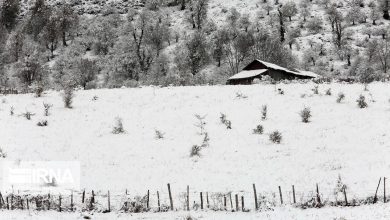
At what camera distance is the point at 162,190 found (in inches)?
601

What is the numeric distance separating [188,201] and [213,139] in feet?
26.9

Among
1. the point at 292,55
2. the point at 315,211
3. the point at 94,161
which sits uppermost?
the point at 292,55

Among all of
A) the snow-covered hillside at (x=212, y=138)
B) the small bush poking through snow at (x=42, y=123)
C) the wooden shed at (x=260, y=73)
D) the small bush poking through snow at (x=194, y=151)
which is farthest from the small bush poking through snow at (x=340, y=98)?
the wooden shed at (x=260, y=73)

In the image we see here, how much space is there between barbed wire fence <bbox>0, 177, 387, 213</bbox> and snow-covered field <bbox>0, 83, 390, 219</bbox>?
24 centimetres

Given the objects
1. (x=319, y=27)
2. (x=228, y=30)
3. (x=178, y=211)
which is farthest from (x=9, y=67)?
(x=178, y=211)

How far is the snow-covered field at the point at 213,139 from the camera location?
1603cm

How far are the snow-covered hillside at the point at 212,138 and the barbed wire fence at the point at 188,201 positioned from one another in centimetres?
63

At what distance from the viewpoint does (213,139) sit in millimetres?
21375

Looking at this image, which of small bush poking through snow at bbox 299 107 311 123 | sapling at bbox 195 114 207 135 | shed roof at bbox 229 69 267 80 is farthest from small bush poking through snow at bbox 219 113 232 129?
shed roof at bbox 229 69 267 80

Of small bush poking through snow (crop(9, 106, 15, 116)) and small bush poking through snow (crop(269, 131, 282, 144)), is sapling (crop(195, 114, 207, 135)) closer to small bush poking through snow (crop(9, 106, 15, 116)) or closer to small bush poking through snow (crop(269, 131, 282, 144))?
small bush poking through snow (crop(269, 131, 282, 144))

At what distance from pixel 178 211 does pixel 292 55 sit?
51.2 meters

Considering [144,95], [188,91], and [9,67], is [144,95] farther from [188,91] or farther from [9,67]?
[9,67]

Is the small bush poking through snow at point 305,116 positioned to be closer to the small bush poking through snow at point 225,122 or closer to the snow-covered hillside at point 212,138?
the snow-covered hillside at point 212,138

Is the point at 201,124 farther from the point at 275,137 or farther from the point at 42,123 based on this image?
the point at 42,123
